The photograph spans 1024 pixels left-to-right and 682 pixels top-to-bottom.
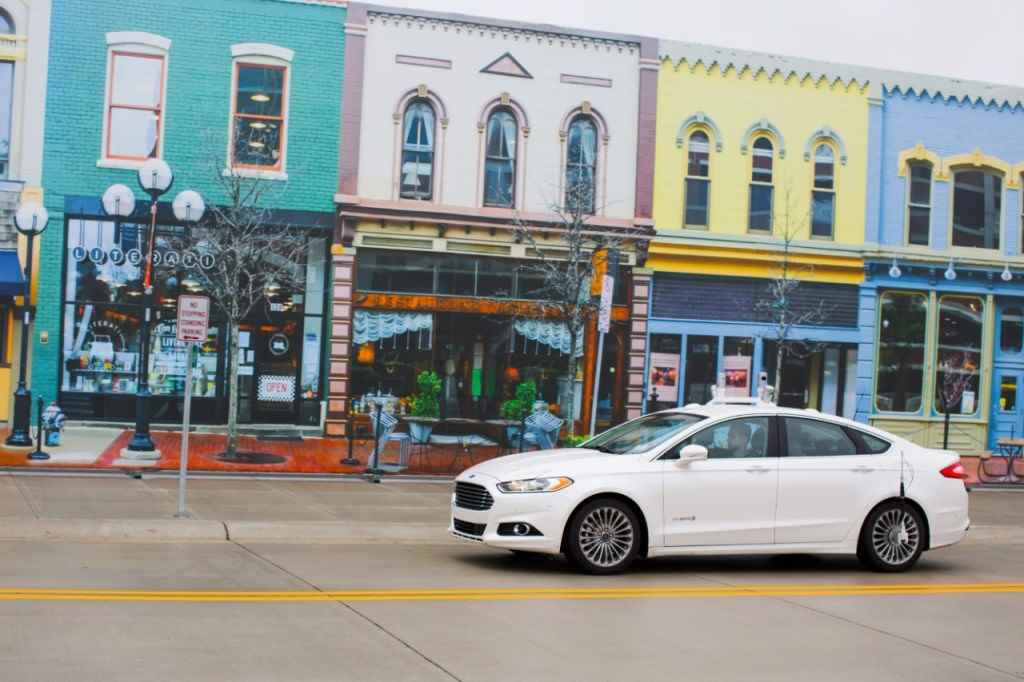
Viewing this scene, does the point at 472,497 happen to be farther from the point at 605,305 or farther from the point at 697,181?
the point at 697,181

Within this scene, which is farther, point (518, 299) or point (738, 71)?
point (738, 71)

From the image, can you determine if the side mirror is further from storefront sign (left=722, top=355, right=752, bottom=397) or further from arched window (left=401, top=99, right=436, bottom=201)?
storefront sign (left=722, top=355, right=752, bottom=397)

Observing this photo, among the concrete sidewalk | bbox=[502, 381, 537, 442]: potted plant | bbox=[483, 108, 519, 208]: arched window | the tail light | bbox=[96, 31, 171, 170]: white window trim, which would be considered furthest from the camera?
bbox=[483, 108, 519, 208]: arched window

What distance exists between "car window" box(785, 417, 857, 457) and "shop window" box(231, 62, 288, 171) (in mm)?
16080

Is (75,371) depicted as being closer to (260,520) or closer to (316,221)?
(316,221)

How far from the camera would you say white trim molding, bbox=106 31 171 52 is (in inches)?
973

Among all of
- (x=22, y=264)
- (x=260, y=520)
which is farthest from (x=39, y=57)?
(x=260, y=520)

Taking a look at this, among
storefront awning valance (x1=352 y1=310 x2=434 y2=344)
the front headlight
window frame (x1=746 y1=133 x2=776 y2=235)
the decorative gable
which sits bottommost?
the front headlight

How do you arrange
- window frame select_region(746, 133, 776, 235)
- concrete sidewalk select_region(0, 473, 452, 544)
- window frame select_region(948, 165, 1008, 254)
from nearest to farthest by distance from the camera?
concrete sidewalk select_region(0, 473, 452, 544), window frame select_region(746, 133, 776, 235), window frame select_region(948, 165, 1008, 254)

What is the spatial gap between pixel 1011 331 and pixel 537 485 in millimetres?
22358

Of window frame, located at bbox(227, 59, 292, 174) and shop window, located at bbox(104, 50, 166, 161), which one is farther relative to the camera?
window frame, located at bbox(227, 59, 292, 174)

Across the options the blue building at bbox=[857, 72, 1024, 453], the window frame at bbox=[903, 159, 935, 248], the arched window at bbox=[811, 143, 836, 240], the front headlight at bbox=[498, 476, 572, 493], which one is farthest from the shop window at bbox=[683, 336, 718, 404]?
the front headlight at bbox=[498, 476, 572, 493]

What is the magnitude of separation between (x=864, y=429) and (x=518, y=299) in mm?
14814

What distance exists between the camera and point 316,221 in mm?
25672
